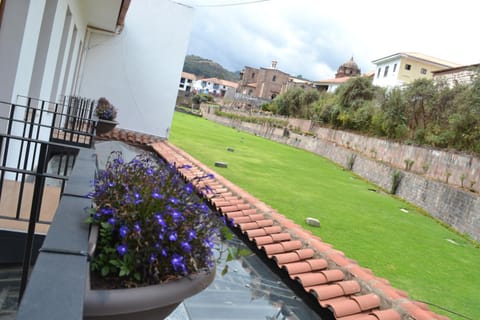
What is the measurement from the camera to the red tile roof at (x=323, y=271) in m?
3.76

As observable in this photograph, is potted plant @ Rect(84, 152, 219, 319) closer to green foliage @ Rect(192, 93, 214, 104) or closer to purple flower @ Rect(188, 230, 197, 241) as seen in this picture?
purple flower @ Rect(188, 230, 197, 241)

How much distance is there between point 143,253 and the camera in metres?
1.62

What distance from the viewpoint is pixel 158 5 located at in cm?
1346

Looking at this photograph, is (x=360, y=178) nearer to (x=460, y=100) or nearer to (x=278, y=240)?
(x=460, y=100)

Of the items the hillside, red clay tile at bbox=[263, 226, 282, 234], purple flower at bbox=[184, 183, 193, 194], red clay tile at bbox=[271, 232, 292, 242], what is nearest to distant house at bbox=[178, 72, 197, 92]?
the hillside

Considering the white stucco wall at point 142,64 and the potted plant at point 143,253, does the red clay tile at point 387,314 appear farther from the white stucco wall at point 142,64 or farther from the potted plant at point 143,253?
the white stucco wall at point 142,64

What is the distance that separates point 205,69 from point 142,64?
409 feet

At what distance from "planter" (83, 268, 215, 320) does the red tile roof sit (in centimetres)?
89

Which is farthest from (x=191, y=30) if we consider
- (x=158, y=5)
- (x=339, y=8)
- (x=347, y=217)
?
(x=347, y=217)

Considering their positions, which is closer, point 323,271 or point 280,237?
point 323,271

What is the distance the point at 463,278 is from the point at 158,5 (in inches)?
456

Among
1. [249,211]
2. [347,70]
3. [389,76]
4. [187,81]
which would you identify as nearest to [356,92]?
[389,76]

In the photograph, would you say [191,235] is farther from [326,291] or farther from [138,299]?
[326,291]

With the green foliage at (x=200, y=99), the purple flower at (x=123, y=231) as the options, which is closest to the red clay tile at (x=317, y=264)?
the purple flower at (x=123, y=231)
